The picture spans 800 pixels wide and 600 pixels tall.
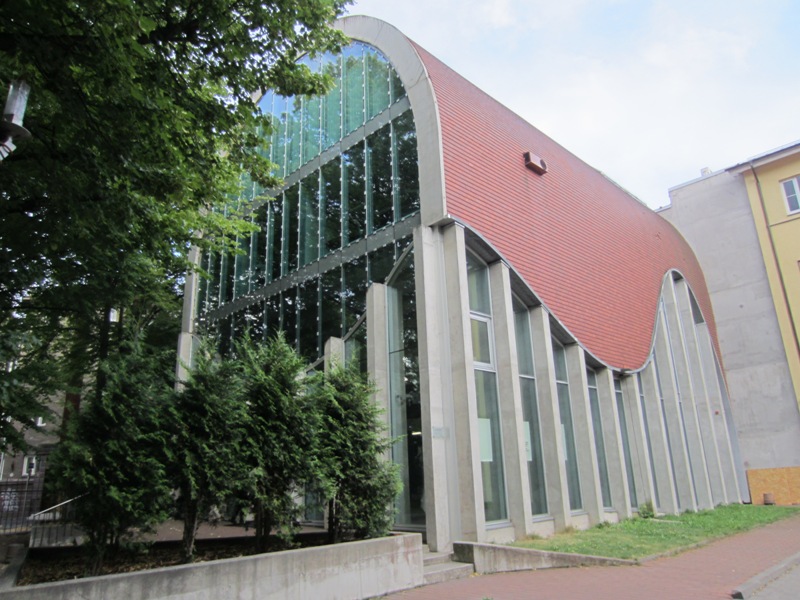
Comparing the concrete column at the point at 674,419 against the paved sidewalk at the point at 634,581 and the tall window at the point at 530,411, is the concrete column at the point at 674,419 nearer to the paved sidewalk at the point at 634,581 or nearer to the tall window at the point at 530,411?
the paved sidewalk at the point at 634,581

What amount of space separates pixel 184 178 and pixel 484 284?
8.06m

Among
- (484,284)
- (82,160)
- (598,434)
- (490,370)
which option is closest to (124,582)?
(82,160)

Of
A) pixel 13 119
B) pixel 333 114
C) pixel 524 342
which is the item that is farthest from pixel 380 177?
pixel 13 119

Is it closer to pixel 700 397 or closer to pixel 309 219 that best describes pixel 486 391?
pixel 309 219

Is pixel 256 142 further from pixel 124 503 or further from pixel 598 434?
pixel 598 434

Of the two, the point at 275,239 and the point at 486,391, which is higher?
the point at 275,239

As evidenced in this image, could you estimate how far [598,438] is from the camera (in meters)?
17.5

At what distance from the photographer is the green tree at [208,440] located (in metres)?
7.87

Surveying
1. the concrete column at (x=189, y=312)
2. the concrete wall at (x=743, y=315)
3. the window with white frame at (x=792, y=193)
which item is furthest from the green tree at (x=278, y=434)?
the window with white frame at (x=792, y=193)

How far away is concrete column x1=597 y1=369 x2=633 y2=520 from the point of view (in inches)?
662

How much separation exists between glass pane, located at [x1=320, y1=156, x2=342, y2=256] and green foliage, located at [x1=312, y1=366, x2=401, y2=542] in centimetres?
767

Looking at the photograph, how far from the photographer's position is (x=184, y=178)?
972 centimetres

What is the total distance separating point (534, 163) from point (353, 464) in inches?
488

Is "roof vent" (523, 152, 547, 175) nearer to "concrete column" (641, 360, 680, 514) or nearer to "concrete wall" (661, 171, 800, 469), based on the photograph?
"concrete column" (641, 360, 680, 514)
